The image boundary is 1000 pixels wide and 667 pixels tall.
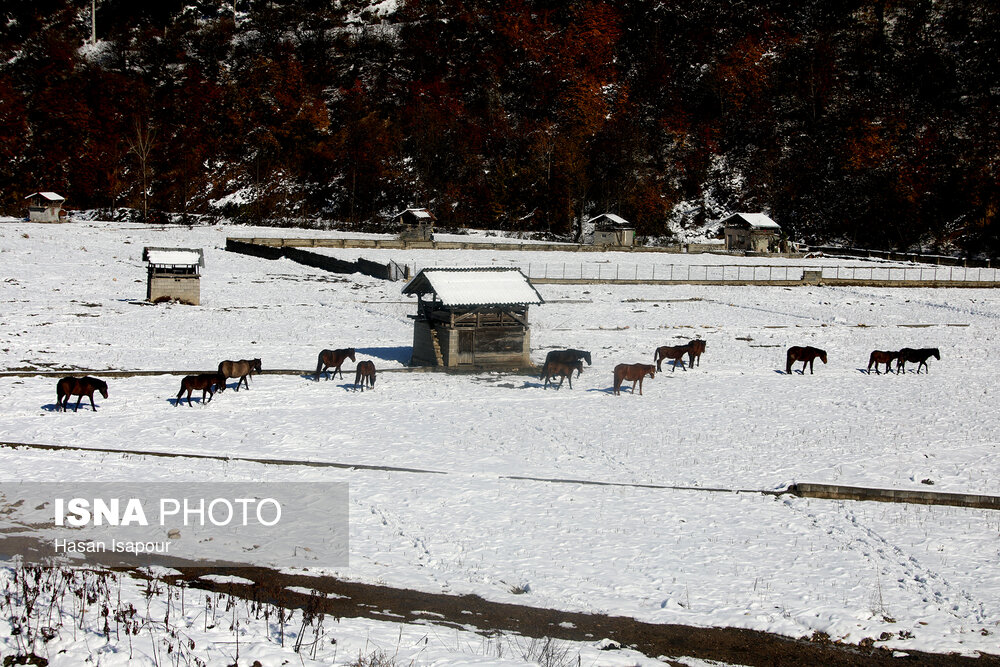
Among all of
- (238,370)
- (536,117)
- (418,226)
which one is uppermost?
(536,117)

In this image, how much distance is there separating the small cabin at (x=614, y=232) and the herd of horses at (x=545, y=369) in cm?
4689

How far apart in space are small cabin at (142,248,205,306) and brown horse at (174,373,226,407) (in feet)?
69.9

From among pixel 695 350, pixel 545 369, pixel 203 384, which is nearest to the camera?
pixel 203 384

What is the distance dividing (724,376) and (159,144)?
90.2m

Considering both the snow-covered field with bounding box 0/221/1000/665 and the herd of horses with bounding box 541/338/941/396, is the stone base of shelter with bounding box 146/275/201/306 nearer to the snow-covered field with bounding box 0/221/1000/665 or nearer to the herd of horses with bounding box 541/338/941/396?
the snow-covered field with bounding box 0/221/1000/665

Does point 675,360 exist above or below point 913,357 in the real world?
below

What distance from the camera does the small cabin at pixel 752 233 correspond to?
266 ft

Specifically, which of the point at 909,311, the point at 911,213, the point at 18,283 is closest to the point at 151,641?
the point at 18,283

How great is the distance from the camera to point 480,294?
33.8 m

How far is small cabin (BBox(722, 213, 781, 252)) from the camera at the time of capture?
8112 centimetres

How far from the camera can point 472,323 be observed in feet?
111

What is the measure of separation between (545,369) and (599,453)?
8533 mm

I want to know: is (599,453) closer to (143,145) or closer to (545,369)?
(545,369)

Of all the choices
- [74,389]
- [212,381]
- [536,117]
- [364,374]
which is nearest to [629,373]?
[364,374]
